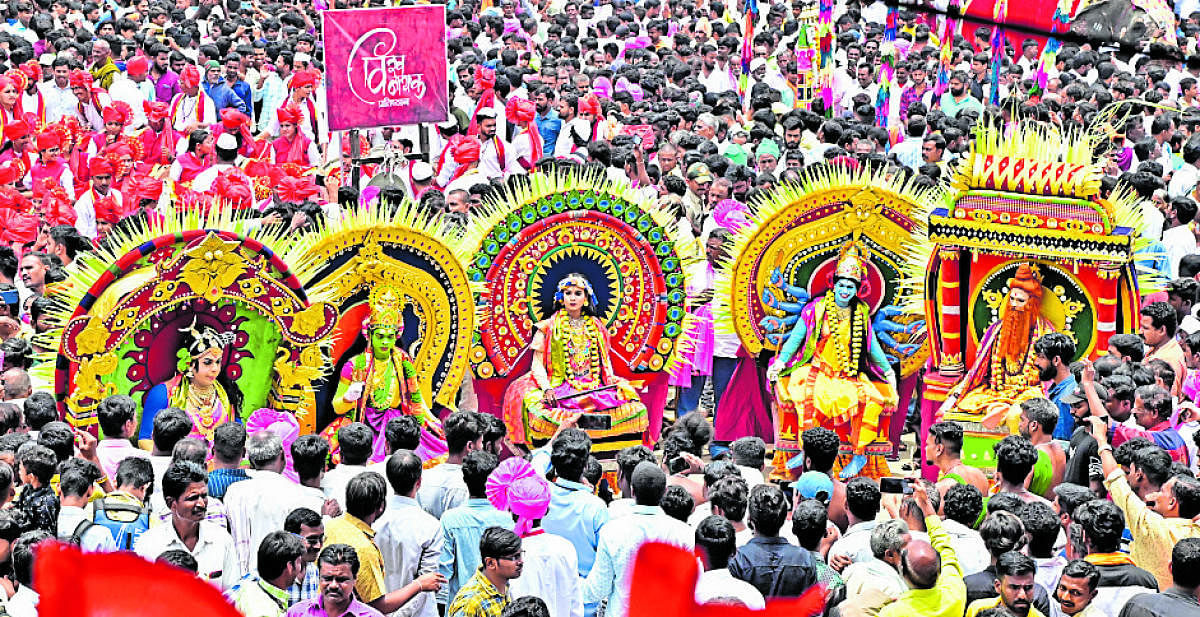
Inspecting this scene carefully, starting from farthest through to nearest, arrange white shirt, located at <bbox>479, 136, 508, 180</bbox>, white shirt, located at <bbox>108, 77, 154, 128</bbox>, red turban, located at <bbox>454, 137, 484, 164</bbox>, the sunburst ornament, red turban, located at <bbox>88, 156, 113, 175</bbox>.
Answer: white shirt, located at <bbox>108, 77, 154, 128</bbox> → white shirt, located at <bbox>479, 136, 508, 180</bbox> → red turban, located at <bbox>454, 137, 484, 164</bbox> → red turban, located at <bbox>88, 156, 113, 175</bbox> → the sunburst ornament

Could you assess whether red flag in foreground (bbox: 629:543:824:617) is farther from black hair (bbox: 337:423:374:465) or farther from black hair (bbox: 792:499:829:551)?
black hair (bbox: 337:423:374:465)

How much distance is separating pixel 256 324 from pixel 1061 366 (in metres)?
3.91

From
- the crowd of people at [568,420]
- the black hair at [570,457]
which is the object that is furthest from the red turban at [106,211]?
the black hair at [570,457]

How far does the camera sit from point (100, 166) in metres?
11.7

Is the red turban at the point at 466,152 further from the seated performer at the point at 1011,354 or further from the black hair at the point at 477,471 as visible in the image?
the black hair at the point at 477,471

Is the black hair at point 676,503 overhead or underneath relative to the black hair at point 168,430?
underneath

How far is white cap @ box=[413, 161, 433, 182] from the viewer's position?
39.8 ft

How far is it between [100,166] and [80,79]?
2506 mm

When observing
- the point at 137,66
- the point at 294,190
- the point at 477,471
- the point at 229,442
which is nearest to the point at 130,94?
the point at 137,66

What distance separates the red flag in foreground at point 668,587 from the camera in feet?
6.75

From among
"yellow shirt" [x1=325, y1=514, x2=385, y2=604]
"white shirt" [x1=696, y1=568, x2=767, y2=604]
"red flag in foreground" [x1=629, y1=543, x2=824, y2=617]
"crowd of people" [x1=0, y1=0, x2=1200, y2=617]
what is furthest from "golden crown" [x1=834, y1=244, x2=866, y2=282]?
"red flag in foreground" [x1=629, y1=543, x2=824, y2=617]

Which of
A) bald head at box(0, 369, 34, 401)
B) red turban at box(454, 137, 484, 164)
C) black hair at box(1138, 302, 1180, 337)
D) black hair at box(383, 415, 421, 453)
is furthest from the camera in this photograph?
red turban at box(454, 137, 484, 164)

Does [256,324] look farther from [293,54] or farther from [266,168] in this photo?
[293,54]

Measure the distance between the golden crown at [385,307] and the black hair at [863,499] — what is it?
3221mm
